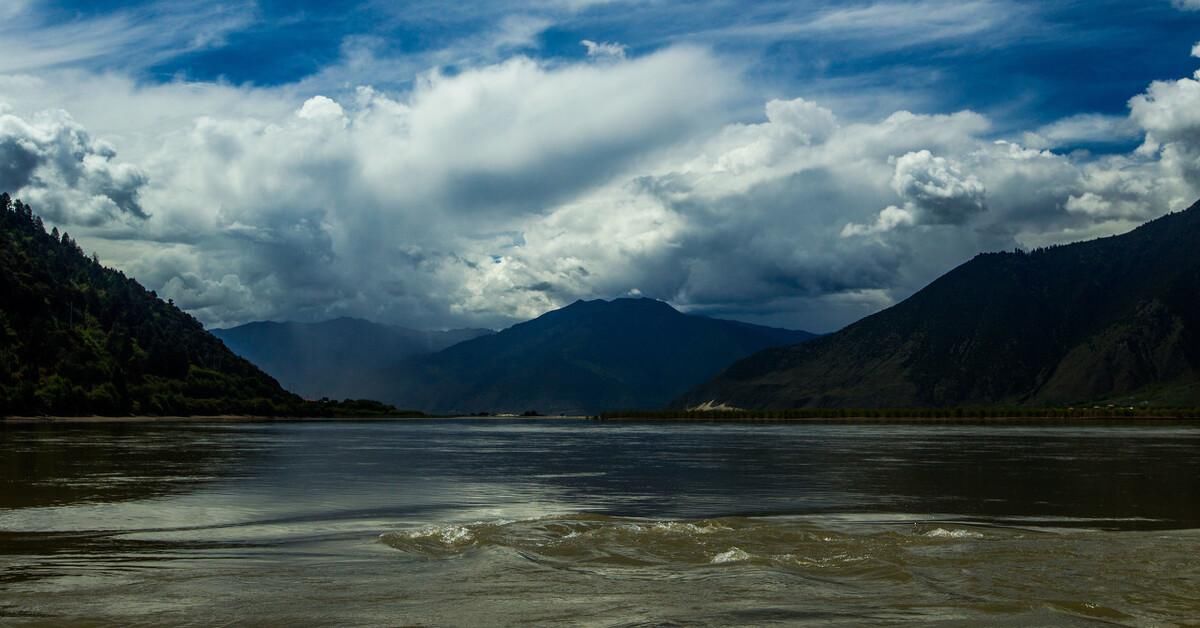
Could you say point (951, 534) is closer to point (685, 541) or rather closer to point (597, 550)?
point (685, 541)

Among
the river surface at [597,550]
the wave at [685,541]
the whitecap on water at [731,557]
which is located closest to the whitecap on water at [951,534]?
the wave at [685,541]

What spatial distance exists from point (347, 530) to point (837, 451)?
2830 inches

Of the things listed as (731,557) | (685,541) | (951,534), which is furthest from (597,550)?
(951,534)

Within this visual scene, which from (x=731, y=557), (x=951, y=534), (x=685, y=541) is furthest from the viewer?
(x=951, y=534)

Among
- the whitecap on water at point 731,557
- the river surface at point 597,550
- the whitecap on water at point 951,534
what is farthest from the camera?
the whitecap on water at point 951,534

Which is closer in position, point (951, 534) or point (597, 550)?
point (597, 550)

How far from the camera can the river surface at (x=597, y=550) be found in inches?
757

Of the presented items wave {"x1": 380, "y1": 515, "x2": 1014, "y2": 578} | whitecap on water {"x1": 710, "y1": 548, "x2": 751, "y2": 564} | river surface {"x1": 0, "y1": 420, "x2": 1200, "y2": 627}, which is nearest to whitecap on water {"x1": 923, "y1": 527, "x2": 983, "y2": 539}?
wave {"x1": 380, "y1": 515, "x2": 1014, "y2": 578}

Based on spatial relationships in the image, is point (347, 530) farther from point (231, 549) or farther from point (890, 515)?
point (890, 515)

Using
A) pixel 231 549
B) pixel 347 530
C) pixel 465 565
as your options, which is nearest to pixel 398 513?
pixel 347 530

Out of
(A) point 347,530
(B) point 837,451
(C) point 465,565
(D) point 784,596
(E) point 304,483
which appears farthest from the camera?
(B) point 837,451

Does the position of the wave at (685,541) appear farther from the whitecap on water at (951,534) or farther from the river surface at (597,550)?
the river surface at (597,550)

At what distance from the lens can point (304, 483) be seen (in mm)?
53625

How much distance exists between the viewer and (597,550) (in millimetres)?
27984
